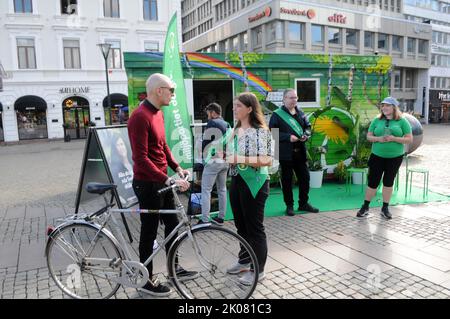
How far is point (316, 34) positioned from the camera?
38312 mm

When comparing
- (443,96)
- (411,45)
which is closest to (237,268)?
(411,45)

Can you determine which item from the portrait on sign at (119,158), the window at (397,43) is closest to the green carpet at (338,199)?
the portrait on sign at (119,158)

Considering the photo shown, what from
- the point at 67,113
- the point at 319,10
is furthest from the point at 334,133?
the point at 319,10

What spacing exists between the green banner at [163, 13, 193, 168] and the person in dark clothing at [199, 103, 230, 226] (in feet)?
1.24

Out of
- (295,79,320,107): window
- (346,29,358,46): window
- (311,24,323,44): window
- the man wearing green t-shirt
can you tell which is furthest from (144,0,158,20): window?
the man wearing green t-shirt

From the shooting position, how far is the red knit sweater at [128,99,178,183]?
3.08 m

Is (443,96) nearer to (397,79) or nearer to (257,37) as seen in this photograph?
(397,79)

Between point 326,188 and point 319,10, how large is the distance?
114 feet

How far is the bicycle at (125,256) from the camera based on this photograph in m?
3.01

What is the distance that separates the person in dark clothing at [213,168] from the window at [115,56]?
22591mm

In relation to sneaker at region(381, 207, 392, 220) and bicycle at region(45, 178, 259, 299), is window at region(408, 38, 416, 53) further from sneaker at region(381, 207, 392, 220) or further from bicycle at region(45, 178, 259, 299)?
bicycle at region(45, 178, 259, 299)

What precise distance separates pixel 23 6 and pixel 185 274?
26935mm

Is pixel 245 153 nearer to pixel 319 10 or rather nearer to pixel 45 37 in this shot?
pixel 45 37
